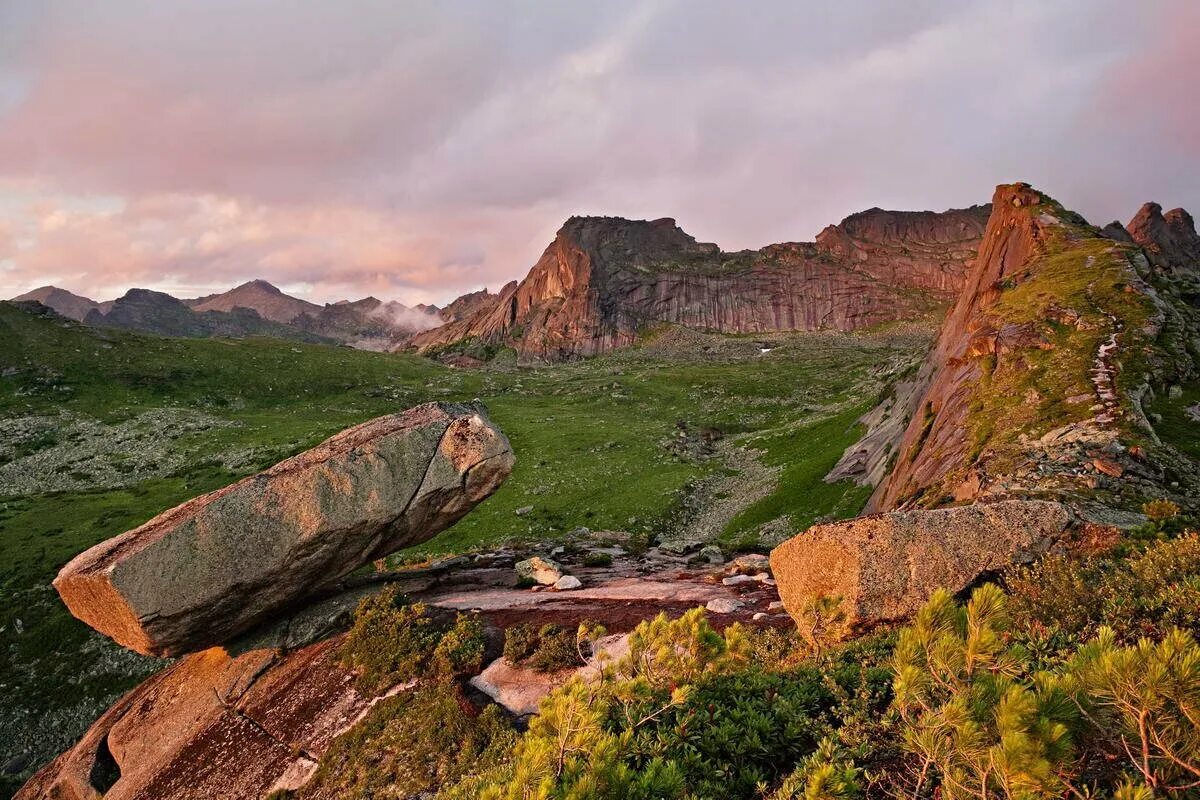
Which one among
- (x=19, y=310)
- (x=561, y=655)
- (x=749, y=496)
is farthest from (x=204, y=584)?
(x=19, y=310)

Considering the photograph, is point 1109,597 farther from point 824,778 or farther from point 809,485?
point 809,485

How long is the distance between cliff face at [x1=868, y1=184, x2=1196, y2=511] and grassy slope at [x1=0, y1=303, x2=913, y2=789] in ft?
34.8

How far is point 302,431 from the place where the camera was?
75.5 m

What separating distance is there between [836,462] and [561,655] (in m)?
39.2

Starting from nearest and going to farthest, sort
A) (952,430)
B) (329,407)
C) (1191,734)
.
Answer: (1191,734), (952,430), (329,407)

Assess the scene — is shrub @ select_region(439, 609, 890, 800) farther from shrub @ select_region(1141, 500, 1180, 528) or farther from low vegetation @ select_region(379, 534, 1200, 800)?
shrub @ select_region(1141, 500, 1180, 528)

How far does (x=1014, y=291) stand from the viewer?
3872cm

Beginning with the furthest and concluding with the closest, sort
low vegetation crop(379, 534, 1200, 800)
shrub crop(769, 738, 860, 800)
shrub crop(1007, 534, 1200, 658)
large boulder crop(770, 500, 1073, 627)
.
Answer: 1. large boulder crop(770, 500, 1073, 627)
2. shrub crop(1007, 534, 1200, 658)
3. shrub crop(769, 738, 860, 800)
4. low vegetation crop(379, 534, 1200, 800)

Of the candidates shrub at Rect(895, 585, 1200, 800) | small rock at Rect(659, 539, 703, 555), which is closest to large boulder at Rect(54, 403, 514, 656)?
small rock at Rect(659, 539, 703, 555)

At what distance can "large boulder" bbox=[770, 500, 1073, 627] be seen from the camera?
12141 millimetres

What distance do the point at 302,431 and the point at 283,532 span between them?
220 feet

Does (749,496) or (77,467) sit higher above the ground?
(77,467)

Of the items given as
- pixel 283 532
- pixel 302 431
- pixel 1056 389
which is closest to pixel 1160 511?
pixel 1056 389

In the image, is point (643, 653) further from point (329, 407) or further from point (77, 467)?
point (329, 407)
